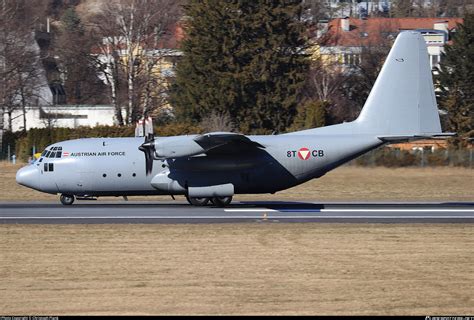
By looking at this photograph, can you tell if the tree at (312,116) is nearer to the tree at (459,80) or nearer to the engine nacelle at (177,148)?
the tree at (459,80)

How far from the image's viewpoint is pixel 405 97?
3108 cm

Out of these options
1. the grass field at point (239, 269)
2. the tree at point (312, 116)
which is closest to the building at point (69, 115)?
the tree at point (312, 116)

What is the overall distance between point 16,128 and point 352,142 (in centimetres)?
4942

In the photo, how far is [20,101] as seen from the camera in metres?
70.6

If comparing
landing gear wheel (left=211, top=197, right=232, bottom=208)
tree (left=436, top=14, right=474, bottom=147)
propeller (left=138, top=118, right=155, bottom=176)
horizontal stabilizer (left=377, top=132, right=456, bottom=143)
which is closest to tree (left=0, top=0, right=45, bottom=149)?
tree (left=436, top=14, right=474, bottom=147)

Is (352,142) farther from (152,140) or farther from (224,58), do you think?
(224,58)

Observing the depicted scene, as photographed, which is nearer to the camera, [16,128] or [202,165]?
[202,165]

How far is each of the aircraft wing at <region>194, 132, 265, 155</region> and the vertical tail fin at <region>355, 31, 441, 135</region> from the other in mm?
4074

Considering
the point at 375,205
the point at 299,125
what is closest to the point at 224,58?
the point at 299,125

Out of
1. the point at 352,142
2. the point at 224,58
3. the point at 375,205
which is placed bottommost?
the point at 375,205

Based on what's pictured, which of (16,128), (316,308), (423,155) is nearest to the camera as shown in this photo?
(316,308)

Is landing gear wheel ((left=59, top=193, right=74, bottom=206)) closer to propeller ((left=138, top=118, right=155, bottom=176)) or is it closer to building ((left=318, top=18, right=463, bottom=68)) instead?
propeller ((left=138, top=118, right=155, bottom=176))

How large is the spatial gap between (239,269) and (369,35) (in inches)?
3090

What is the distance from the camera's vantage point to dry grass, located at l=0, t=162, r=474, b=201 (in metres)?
36.8
